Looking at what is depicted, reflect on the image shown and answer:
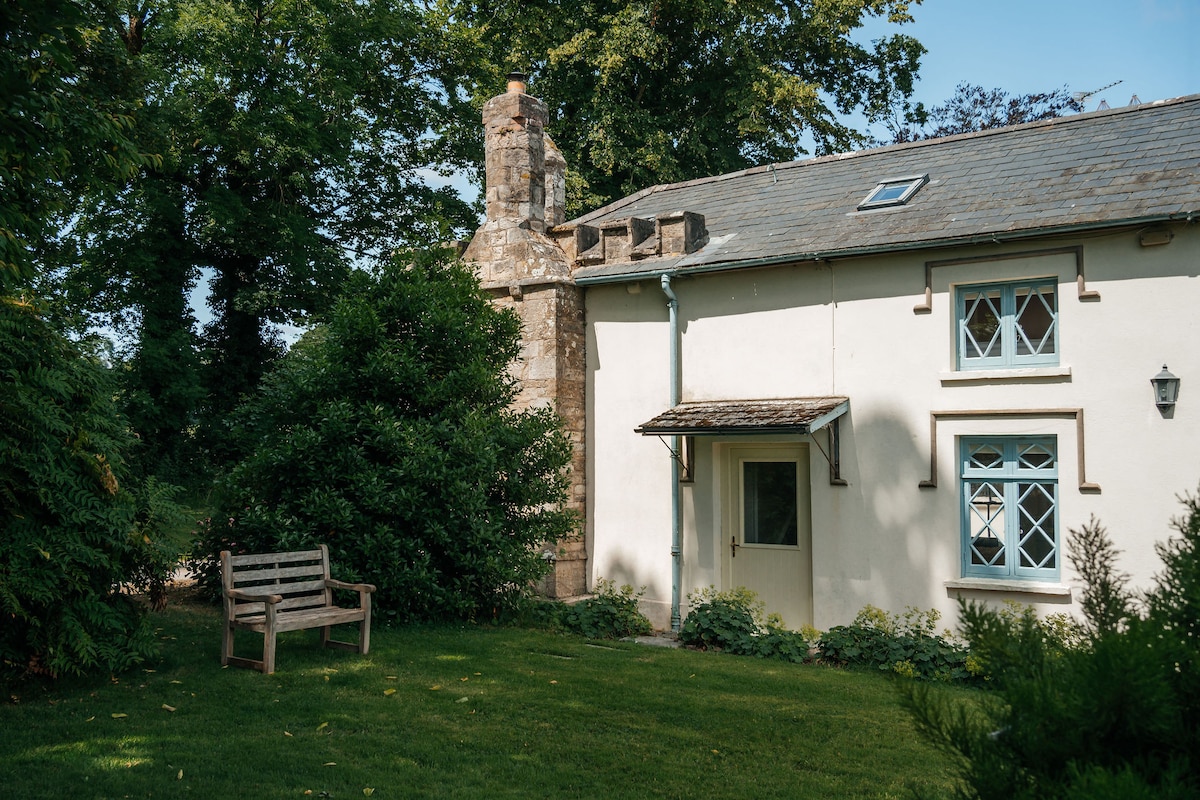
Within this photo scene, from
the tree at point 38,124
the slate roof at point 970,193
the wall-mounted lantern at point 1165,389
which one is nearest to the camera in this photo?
the tree at point 38,124

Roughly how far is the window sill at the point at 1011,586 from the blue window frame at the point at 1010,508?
13 cm

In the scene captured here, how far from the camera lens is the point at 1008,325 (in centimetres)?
1089

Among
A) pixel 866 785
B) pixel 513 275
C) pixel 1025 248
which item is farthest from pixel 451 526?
pixel 1025 248

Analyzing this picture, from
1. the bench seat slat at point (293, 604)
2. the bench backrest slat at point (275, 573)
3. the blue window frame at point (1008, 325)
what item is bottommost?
the bench seat slat at point (293, 604)

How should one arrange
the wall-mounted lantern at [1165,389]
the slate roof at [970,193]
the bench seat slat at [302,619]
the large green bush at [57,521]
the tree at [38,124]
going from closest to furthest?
1. the tree at [38,124]
2. the large green bush at [57,521]
3. the bench seat slat at [302,619]
4. the wall-mounted lantern at [1165,389]
5. the slate roof at [970,193]

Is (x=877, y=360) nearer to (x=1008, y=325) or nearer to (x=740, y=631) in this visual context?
(x=1008, y=325)

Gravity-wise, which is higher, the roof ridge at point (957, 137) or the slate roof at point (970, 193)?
the roof ridge at point (957, 137)

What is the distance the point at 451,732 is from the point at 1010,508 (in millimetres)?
6901

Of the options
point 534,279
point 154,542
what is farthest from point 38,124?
point 534,279

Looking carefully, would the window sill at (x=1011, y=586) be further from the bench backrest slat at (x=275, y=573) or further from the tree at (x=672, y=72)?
the tree at (x=672, y=72)

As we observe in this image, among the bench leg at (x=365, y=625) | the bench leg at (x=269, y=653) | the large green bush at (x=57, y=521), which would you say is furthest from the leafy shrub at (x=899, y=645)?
the large green bush at (x=57, y=521)

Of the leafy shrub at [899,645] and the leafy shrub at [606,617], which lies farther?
the leafy shrub at [606,617]

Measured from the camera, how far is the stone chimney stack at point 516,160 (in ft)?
46.7

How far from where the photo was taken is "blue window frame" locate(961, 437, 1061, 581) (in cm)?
1047
